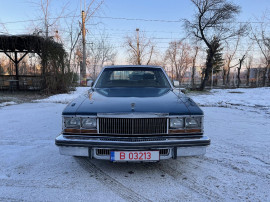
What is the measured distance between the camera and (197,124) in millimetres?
2408

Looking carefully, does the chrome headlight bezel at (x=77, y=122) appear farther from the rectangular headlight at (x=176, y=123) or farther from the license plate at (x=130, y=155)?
the rectangular headlight at (x=176, y=123)

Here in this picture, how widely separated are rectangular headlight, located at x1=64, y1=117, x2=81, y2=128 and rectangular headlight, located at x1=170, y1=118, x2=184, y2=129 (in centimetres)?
118

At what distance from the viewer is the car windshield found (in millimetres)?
3766

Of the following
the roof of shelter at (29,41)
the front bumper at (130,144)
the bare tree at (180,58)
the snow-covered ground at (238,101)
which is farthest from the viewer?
the bare tree at (180,58)

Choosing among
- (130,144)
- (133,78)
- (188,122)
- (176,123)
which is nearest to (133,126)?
(130,144)

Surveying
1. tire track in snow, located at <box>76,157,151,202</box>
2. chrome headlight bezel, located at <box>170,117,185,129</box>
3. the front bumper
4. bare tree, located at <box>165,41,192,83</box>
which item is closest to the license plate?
the front bumper

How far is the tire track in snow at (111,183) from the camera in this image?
2.08 metres

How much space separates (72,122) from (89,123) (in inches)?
9.0

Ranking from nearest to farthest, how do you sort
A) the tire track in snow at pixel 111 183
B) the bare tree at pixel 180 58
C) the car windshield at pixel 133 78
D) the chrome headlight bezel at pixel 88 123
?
the tire track in snow at pixel 111 183 → the chrome headlight bezel at pixel 88 123 → the car windshield at pixel 133 78 → the bare tree at pixel 180 58

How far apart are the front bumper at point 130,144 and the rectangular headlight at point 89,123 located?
0.14 m

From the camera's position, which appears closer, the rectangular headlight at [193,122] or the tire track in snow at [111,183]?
the tire track in snow at [111,183]

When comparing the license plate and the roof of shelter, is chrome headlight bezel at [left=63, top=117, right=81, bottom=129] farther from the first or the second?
the roof of shelter

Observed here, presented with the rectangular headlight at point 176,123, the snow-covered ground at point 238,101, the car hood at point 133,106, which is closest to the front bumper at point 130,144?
the rectangular headlight at point 176,123

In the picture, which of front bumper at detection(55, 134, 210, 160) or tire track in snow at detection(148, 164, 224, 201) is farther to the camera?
front bumper at detection(55, 134, 210, 160)
